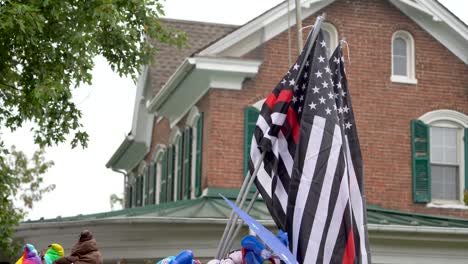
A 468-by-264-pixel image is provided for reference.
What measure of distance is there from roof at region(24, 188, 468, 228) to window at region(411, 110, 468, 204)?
4.43ft

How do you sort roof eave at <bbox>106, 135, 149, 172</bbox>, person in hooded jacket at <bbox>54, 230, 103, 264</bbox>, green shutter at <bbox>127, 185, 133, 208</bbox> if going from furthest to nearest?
green shutter at <bbox>127, 185, 133, 208</bbox> < roof eave at <bbox>106, 135, 149, 172</bbox> < person in hooded jacket at <bbox>54, 230, 103, 264</bbox>

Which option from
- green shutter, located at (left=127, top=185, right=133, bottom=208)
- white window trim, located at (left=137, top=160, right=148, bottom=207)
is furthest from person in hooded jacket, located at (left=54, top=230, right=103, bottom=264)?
green shutter, located at (left=127, top=185, right=133, bottom=208)

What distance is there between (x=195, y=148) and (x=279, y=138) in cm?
1311

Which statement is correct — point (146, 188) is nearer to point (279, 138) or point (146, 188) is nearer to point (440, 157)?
point (440, 157)

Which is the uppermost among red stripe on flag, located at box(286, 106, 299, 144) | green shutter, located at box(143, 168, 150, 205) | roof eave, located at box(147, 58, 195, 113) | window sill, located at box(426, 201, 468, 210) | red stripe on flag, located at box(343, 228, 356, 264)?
roof eave, located at box(147, 58, 195, 113)

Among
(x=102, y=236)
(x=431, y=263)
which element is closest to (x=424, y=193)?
(x=431, y=263)

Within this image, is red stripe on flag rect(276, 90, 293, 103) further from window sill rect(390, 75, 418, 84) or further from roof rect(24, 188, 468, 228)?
window sill rect(390, 75, 418, 84)

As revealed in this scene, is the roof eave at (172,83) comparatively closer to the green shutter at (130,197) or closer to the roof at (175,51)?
the roof at (175,51)

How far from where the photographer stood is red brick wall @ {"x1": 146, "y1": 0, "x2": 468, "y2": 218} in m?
21.4

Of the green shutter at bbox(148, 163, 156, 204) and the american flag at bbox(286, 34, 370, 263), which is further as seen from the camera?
the green shutter at bbox(148, 163, 156, 204)

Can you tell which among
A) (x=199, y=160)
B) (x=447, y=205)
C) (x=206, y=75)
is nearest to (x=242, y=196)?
(x=206, y=75)

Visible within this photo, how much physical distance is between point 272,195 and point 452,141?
45.5ft

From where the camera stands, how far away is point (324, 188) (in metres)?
8.66

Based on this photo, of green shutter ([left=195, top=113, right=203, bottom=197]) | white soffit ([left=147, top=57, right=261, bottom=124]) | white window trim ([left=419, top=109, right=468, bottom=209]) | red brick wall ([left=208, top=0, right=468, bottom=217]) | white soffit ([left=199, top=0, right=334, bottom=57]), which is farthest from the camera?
white window trim ([left=419, top=109, right=468, bottom=209])
